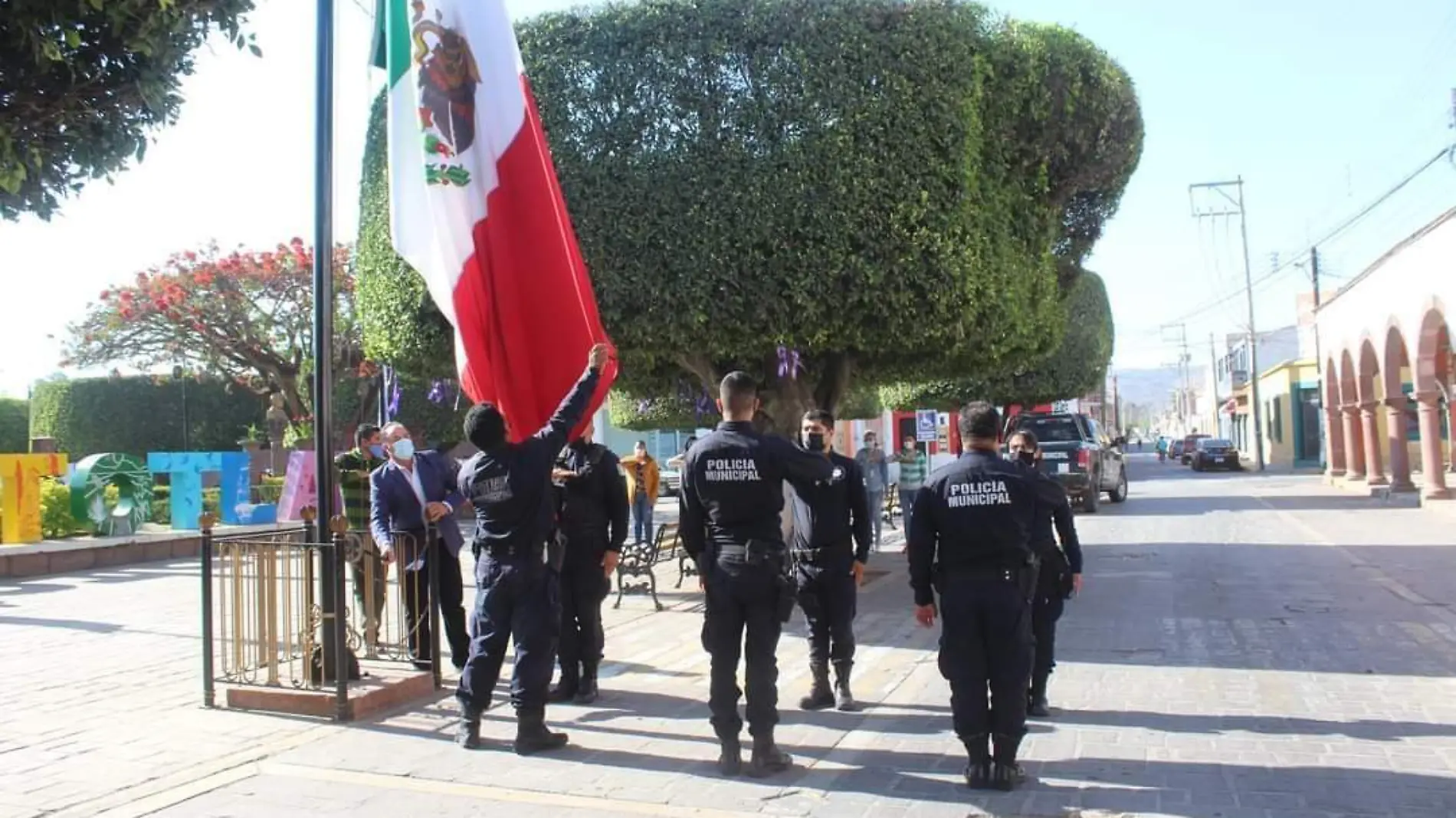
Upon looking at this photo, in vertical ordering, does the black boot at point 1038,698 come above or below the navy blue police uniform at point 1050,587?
below

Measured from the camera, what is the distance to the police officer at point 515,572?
5.86 m

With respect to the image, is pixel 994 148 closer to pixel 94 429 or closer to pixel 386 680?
pixel 386 680

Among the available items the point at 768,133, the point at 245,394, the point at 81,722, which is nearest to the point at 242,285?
the point at 245,394

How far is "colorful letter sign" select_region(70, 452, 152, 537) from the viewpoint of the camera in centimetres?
1820

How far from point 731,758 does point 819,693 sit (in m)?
1.48

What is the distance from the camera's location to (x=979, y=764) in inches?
203

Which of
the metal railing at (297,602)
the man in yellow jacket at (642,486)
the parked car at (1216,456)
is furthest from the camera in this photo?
the parked car at (1216,456)

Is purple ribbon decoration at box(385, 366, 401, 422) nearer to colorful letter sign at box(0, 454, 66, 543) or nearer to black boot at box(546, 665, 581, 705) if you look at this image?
colorful letter sign at box(0, 454, 66, 543)

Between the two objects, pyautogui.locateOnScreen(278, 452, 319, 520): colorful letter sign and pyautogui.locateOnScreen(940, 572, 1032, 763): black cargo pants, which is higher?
pyautogui.locateOnScreen(278, 452, 319, 520): colorful letter sign

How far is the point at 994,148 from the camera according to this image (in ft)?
37.6

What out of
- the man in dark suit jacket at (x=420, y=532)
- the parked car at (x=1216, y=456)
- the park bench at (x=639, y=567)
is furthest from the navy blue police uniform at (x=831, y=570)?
the parked car at (x=1216, y=456)

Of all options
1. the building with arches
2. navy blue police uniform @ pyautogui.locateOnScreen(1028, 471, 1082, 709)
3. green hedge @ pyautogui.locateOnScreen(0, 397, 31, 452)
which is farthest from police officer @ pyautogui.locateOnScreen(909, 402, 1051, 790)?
green hedge @ pyautogui.locateOnScreen(0, 397, 31, 452)

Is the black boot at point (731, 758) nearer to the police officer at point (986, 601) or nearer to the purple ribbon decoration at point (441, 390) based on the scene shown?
the police officer at point (986, 601)

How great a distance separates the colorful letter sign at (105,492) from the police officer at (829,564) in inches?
614
